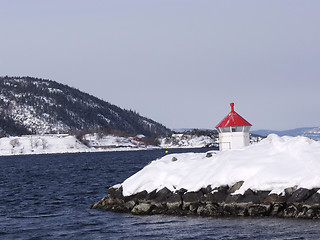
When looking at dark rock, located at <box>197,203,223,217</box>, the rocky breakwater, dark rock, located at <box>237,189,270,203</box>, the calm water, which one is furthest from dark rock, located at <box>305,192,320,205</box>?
dark rock, located at <box>197,203,223,217</box>

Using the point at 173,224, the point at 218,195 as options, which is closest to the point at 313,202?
the point at 218,195

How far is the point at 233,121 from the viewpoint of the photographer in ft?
122

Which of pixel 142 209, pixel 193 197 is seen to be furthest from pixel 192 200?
pixel 142 209

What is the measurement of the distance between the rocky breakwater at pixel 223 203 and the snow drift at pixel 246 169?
1.19 ft

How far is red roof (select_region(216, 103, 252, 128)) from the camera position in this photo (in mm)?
37062

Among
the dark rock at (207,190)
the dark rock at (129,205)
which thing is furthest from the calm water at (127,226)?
the dark rock at (207,190)

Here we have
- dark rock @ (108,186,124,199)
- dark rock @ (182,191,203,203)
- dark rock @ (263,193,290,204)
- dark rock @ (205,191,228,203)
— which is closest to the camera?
dark rock @ (263,193,290,204)

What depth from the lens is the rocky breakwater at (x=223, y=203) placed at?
25062 millimetres

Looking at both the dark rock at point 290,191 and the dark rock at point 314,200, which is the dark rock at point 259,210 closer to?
the dark rock at point 290,191

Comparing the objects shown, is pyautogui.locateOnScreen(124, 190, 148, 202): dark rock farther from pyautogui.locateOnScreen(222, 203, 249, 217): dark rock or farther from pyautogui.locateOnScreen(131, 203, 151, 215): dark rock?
pyautogui.locateOnScreen(222, 203, 249, 217): dark rock

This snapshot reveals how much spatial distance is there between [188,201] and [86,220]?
5472mm

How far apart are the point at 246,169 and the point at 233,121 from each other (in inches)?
370

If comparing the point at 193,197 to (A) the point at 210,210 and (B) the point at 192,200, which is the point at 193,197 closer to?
(B) the point at 192,200

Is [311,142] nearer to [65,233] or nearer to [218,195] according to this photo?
[218,195]
